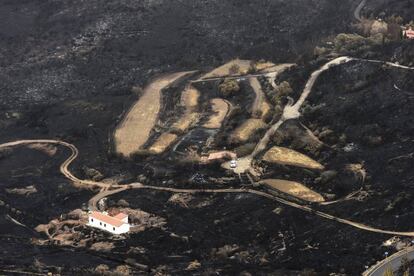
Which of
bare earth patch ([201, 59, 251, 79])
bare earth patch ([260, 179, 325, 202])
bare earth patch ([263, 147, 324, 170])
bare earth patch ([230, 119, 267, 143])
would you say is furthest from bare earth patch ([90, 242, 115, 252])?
bare earth patch ([201, 59, 251, 79])

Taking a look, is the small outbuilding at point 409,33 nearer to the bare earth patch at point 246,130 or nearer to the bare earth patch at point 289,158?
the bare earth patch at point 246,130

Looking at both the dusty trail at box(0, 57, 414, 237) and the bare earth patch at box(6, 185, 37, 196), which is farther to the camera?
the bare earth patch at box(6, 185, 37, 196)

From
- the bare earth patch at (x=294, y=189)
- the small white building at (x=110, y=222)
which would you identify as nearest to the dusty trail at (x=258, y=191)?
the bare earth patch at (x=294, y=189)

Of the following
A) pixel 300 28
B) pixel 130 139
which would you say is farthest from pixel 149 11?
pixel 130 139

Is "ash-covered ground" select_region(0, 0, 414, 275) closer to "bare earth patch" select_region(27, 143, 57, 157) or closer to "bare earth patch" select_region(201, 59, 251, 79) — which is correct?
"bare earth patch" select_region(27, 143, 57, 157)

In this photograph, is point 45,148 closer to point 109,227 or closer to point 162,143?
point 162,143

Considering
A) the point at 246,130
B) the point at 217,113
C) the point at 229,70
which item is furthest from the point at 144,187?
the point at 229,70

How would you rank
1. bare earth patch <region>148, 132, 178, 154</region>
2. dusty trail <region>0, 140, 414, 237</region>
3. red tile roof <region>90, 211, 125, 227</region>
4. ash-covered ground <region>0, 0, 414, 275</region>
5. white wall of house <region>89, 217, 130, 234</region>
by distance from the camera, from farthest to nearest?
bare earth patch <region>148, 132, 178, 154</region>
red tile roof <region>90, 211, 125, 227</region>
white wall of house <region>89, 217, 130, 234</region>
ash-covered ground <region>0, 0, 414, 275</region>
dusty trail <region>0, 140, 414, 237</region>

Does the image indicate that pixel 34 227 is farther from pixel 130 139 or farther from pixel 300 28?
pixel 300 28
